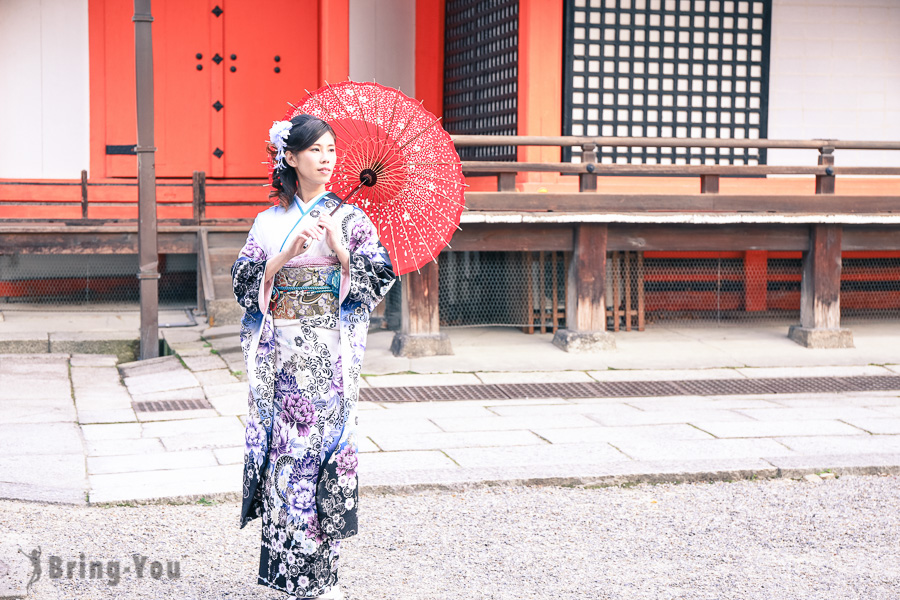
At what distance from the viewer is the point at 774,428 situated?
6.42m

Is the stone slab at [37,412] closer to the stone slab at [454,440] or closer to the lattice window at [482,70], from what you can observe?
the stone slab at [454,440]

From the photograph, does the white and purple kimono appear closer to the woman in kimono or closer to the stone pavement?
the woman in kimono

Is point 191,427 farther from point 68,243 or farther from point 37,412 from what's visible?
point 68,243

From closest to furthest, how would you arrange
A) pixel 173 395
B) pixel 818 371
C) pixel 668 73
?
pixel 173 395 < pixel 818 371 < pixel 668 73

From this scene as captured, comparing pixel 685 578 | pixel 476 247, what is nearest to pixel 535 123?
pixel 476 247

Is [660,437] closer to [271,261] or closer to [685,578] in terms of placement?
[685,578]

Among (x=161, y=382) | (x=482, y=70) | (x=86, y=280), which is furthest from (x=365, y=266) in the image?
(x=86, y=280)

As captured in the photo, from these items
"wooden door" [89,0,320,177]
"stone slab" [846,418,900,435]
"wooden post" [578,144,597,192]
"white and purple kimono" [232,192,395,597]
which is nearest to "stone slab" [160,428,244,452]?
"white and purple kimono" [232,192,395,597]

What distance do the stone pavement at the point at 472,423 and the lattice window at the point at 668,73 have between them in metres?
2.05

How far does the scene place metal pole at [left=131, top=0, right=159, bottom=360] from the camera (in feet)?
27.5

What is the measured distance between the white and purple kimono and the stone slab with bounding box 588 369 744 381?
491 centimetres

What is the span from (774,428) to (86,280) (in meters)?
7.95

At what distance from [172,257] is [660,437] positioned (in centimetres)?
710

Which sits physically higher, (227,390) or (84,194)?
(84,194)
